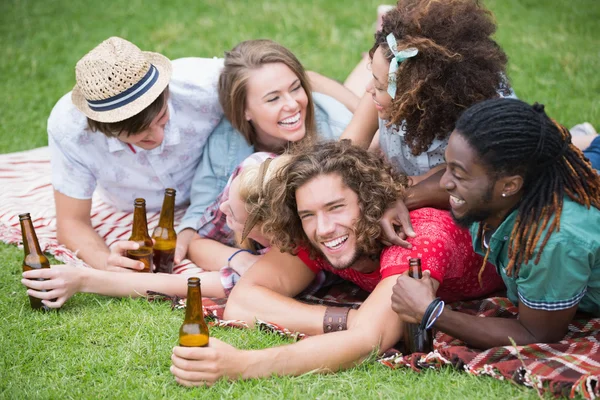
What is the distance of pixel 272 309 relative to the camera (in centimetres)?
448

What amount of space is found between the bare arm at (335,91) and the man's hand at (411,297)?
104 inches

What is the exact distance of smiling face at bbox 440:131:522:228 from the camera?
12.3 feet

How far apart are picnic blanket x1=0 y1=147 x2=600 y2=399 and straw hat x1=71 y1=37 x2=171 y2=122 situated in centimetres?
109

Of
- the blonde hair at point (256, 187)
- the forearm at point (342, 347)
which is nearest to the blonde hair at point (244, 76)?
the blonde hair at point (256, 187)

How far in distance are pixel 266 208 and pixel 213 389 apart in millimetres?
1180

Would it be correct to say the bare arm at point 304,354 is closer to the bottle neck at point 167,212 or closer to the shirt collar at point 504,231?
the shirt collar at point 504,231

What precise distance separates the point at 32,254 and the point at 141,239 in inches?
27.7

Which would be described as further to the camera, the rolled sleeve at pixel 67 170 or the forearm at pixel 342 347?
the rolled sleeve at pixel 67 170

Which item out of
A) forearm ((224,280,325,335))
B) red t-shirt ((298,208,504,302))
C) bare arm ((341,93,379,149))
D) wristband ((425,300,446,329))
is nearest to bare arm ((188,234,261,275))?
forearm ((224,280,325,335))

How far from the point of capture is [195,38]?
1008 cm

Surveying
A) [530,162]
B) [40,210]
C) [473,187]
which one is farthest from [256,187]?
[40,210]

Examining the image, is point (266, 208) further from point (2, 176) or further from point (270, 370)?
point (2, 176)

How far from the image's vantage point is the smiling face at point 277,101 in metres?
5.67

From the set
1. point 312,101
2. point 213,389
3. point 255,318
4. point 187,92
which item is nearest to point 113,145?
point 187,92
